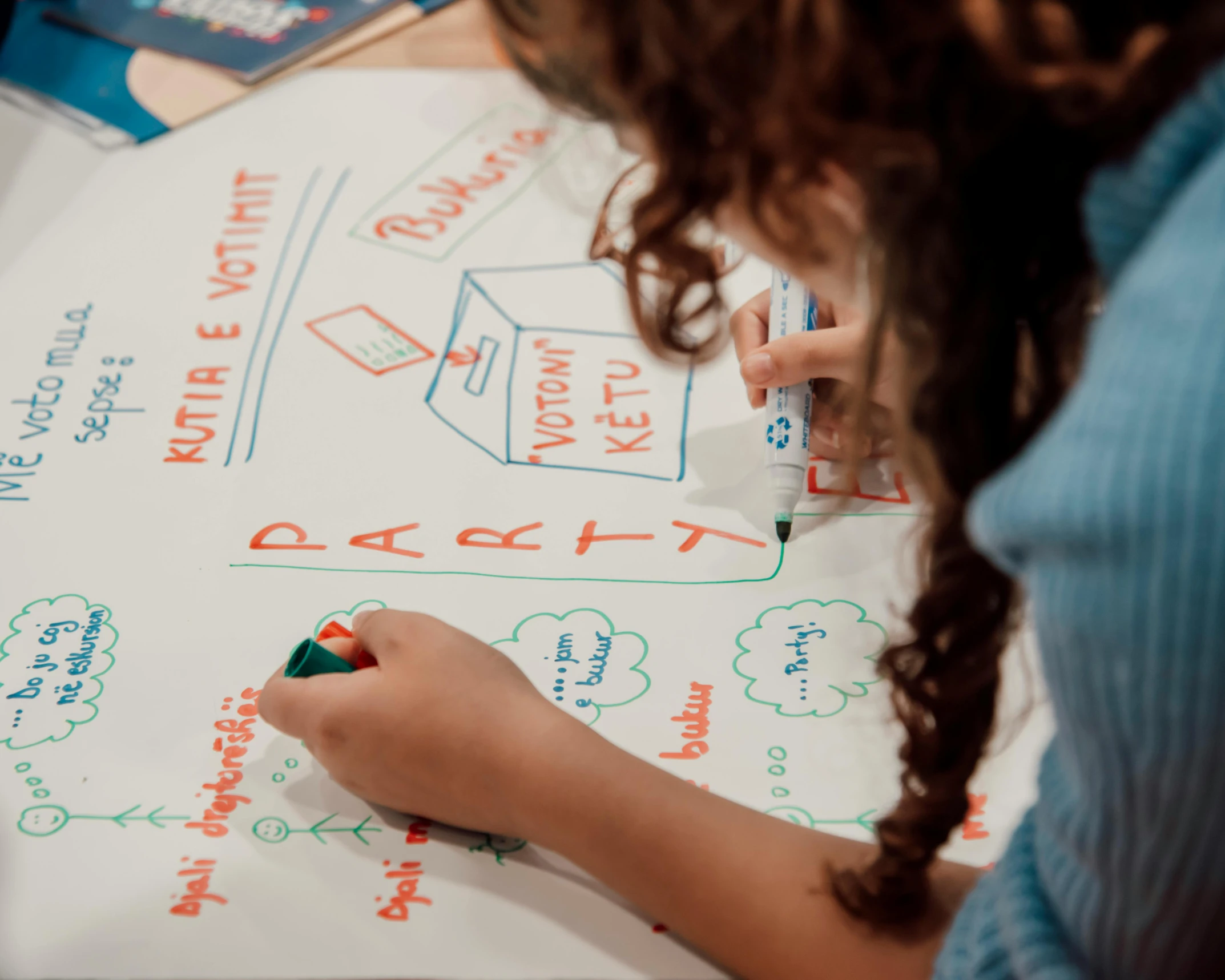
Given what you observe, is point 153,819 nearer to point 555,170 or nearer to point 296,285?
point 296,285

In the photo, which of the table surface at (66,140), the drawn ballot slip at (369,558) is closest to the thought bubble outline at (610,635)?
the drawn ballot slip at (369,558)

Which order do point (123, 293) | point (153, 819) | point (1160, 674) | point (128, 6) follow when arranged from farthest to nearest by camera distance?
point (128, 6) → point (123, 293) → point (153, 819) → point (1160, 674)

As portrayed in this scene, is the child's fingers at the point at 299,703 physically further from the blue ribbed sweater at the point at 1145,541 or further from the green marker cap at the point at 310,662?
the blue ribbed sweater at the point at 1145,541

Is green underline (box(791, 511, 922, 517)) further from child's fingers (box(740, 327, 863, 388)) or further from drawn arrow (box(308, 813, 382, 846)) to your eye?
drawn arrow (box(308, 813, 382, 846))

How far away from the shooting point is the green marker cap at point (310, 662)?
469 mm

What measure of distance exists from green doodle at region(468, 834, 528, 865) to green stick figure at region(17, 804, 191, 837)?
0.12 meters

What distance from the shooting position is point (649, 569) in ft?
1.75

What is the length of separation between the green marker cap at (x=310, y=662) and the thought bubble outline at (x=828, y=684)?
0.17 m

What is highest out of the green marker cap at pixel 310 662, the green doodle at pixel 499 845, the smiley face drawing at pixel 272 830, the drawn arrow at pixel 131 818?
the green marker cap at pixel 310 662

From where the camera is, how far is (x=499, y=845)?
1.47 feet

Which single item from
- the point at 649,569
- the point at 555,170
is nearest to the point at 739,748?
the point at 649,569

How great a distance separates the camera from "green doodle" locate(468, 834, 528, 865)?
0.44m

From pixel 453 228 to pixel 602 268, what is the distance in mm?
105

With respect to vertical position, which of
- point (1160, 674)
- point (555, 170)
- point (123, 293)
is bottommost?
point (1160, 674)
